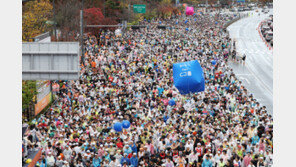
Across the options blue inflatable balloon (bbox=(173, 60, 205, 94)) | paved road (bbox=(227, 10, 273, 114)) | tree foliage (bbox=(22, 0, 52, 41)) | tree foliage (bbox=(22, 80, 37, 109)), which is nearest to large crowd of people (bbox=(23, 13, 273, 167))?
blue inflatable balloon (bbox=(173, 60, 205, 94))

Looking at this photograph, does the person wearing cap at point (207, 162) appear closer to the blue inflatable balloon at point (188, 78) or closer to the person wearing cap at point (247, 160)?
the person wearing cap at point (247, 160)

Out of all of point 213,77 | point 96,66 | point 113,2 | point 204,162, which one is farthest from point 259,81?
point 113,2

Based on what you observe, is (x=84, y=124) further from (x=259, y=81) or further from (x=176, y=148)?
(x=259, y=81)

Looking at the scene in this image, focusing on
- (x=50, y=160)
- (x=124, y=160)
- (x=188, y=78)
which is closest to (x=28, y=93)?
(x=188, y=78)

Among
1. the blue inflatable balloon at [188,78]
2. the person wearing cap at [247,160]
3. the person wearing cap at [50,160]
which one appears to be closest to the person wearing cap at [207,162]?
the person wearing cap at [247,160]

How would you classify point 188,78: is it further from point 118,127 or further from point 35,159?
point 35,159

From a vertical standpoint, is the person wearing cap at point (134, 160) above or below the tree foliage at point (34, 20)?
below
